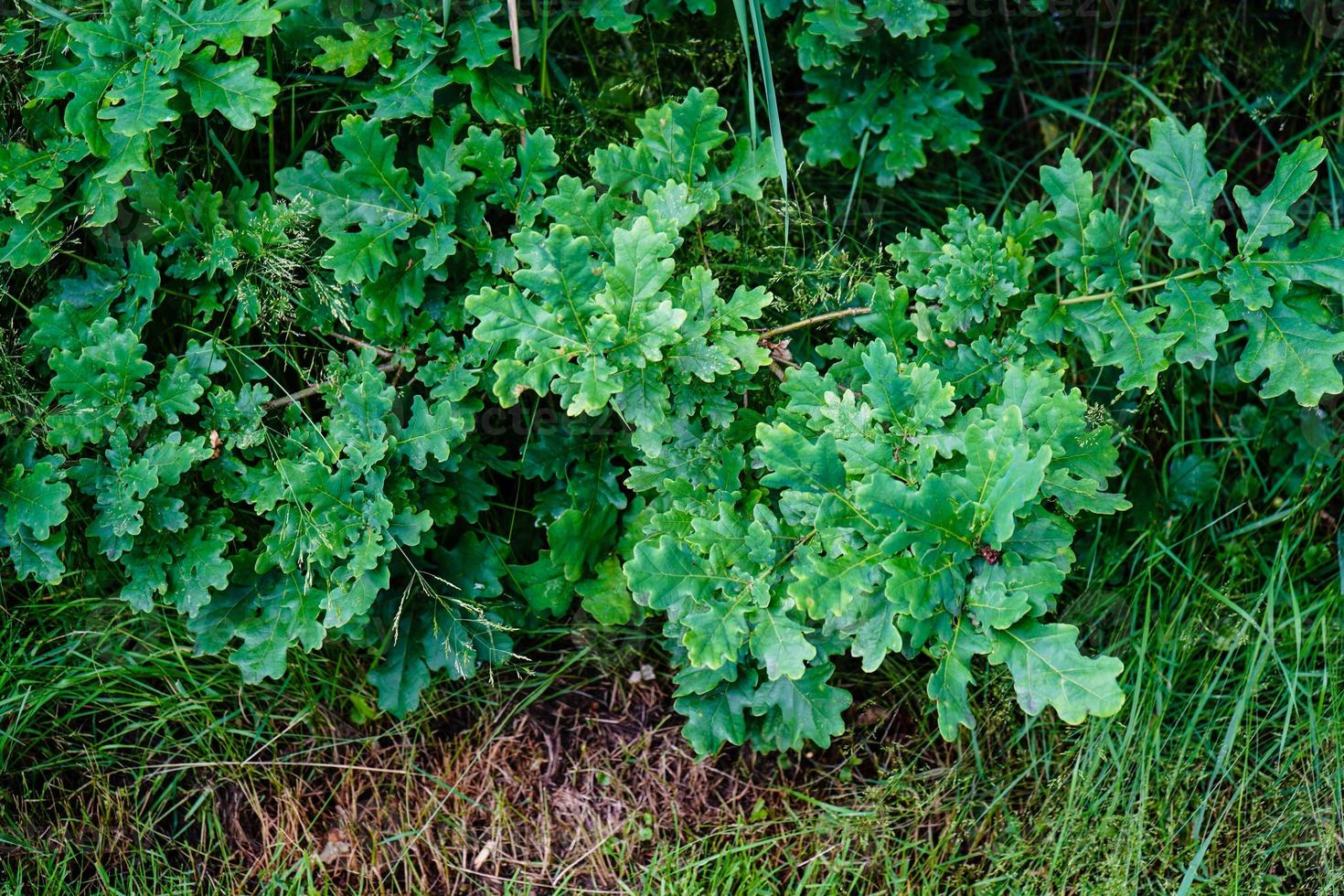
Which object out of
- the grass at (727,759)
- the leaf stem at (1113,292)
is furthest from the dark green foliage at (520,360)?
the grass at (727,759)

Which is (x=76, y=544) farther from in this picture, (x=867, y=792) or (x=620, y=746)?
(x=867, y=792)

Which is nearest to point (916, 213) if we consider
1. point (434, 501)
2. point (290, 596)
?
point (434, 501)

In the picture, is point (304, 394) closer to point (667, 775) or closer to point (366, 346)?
point (366, 346)

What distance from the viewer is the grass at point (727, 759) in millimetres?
2807

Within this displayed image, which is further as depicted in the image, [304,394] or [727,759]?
[727,759]

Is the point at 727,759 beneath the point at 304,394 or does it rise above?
beneath

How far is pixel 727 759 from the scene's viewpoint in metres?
2.95

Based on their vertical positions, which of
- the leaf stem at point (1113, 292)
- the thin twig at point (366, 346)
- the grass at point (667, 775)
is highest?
the leaf stem at point (1113, 292)

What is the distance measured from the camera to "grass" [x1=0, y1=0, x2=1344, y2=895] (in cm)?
281

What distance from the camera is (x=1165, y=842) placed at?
2.78 m

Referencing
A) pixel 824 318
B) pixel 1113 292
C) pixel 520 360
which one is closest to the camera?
pixel 520 360

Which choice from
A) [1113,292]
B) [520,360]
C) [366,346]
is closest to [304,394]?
[366,346]

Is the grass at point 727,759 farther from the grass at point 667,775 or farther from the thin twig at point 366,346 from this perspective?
the thin twig at point 366,346

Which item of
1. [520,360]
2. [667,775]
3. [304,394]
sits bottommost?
[667,775]
